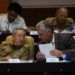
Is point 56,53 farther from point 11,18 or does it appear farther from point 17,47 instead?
point 11,18

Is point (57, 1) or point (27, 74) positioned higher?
point (57, 1)

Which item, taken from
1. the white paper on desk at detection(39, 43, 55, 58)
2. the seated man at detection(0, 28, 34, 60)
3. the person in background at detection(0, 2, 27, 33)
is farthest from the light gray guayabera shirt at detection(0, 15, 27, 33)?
the white paper on desk at detection(39, 43, 55, 58)

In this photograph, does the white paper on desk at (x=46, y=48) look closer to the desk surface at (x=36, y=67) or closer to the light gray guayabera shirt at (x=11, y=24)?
the desk surface at (x=36, y=67)

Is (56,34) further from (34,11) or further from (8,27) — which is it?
(34,11)

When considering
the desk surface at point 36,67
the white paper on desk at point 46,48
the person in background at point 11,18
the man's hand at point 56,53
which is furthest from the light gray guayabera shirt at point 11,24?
the desk surface at point 36,67

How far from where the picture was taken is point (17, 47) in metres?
4.57

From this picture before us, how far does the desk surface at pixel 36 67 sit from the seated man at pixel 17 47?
1167mm

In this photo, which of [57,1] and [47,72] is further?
[57,1]

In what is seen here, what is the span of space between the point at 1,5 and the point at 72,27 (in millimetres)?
2704

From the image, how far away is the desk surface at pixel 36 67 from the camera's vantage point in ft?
10.7

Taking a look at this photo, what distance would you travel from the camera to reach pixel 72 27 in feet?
17.5

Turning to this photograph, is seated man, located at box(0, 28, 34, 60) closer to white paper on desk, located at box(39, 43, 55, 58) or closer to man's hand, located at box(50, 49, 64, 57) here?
white paper on desk, located at box(39, 43, 55, 58)

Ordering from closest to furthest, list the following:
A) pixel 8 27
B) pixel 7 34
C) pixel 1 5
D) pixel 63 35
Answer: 1. pixel 63 35
2. pixel 7 34
3. pixel 8 27
4. pixel 1 5

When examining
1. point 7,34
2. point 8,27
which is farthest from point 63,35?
point 8,27
